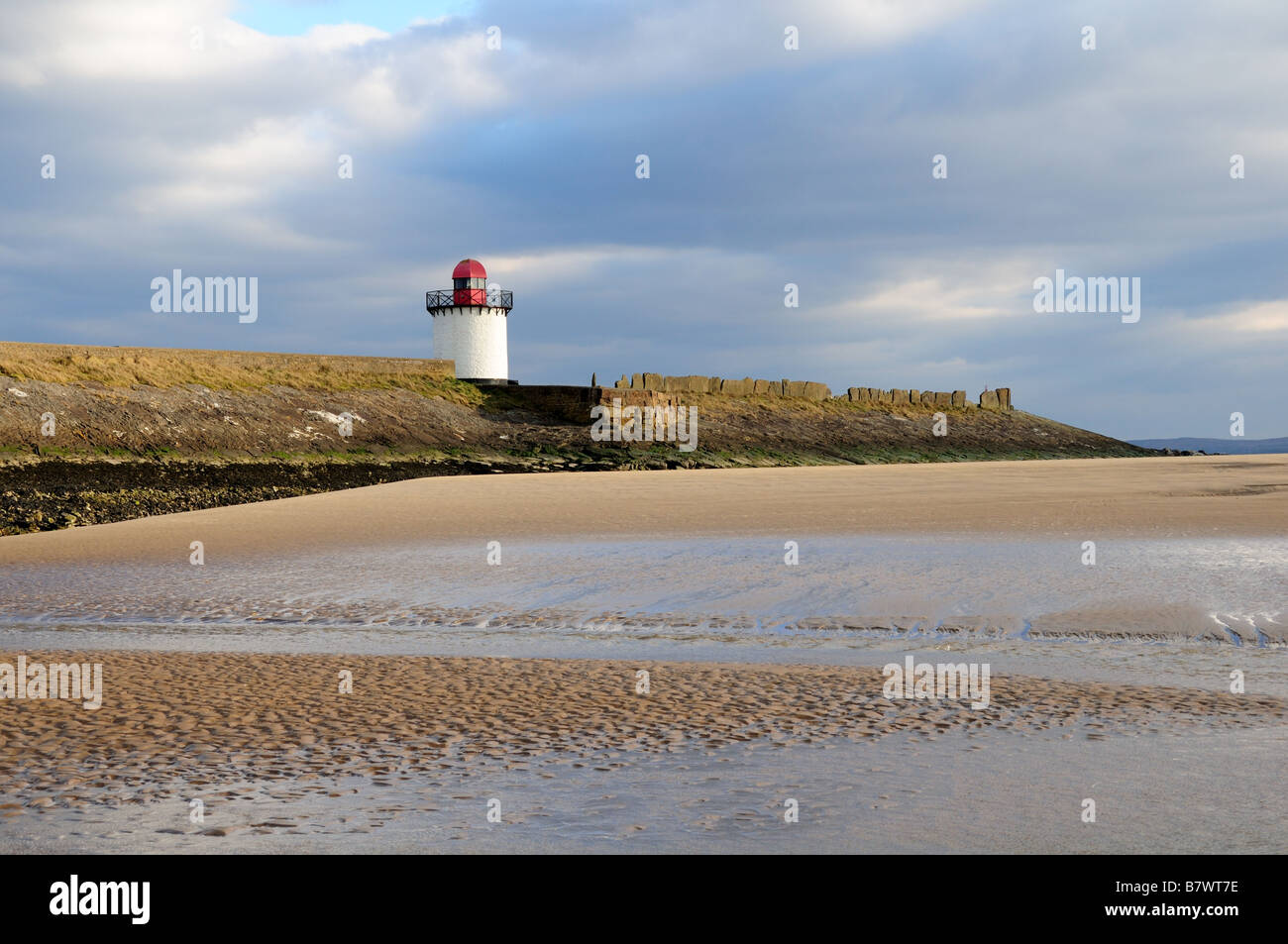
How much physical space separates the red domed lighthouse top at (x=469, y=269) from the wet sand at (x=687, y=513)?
35640 mm

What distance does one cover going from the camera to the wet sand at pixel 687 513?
15188 mm

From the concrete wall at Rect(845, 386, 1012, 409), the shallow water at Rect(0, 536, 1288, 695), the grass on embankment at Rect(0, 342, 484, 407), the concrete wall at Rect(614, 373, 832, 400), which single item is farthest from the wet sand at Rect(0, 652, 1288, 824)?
the concrete wall at Rect(845, 386, 1012, 409)

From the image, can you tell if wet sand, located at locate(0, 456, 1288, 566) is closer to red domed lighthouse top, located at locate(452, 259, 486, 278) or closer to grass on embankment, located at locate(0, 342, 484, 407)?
grass on embankment, located at locate(0, 342, 484, 407)

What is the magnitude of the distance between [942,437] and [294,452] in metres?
38.5

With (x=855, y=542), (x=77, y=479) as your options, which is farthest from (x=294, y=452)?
(x=855, y=542)

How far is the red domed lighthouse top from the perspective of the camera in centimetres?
6222

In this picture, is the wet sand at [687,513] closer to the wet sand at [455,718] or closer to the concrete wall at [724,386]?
the wet sand at [455,718]

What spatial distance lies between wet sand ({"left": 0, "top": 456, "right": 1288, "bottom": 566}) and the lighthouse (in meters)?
33.1

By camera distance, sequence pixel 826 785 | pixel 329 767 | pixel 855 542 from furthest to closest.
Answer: pixel 855 542 < pixel 329 767 < pixel 826 785

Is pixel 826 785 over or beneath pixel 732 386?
beneath

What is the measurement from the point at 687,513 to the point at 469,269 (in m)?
46.1
